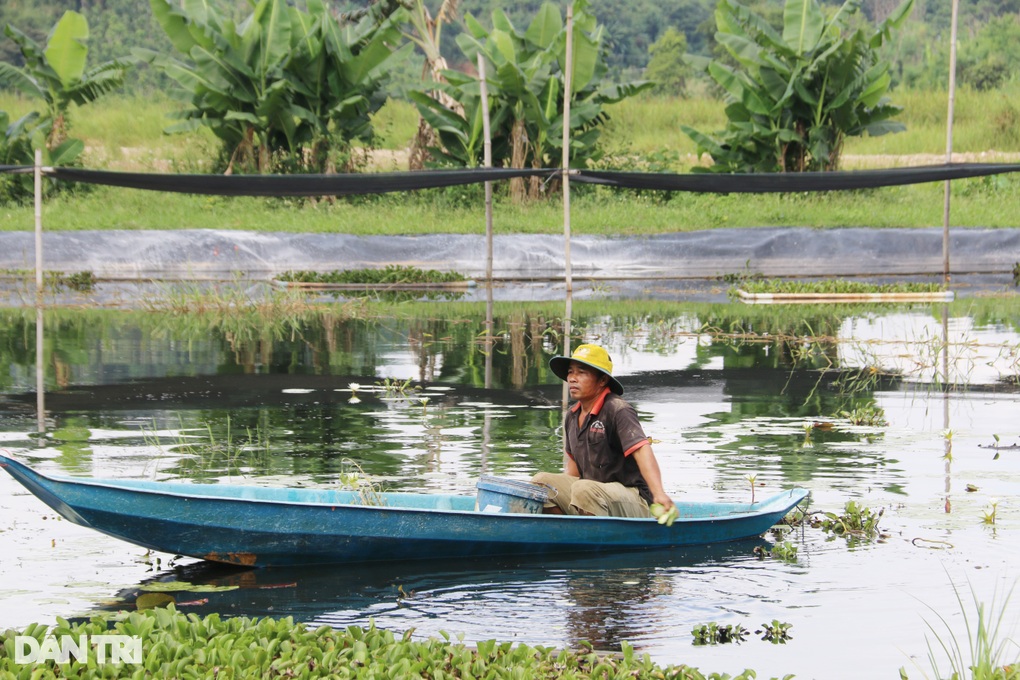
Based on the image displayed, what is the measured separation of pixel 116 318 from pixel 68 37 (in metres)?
8.09

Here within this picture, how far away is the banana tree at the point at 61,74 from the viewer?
23281mm

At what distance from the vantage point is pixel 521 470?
853cm

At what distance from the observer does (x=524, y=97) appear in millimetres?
23281

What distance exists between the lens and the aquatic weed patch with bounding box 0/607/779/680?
4.58 metres

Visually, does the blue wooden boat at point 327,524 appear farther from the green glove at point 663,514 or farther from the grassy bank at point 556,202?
the grassy bank at point 556,202

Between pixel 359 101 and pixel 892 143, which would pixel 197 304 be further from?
pixel 892 143

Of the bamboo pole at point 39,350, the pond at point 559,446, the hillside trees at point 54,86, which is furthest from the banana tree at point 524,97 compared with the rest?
the bamboo pole at point 39,350

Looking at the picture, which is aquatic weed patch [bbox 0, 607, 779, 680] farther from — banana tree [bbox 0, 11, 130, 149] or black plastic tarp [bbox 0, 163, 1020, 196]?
banana tree [bbox 0, 11, 130, 149]

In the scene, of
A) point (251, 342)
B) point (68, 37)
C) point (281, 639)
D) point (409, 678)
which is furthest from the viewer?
point (68, 37)

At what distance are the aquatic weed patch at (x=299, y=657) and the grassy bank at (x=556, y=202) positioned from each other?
59.1ft

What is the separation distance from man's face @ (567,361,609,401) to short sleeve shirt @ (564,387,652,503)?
69mm

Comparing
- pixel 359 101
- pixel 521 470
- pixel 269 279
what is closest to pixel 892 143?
pixel 359 101

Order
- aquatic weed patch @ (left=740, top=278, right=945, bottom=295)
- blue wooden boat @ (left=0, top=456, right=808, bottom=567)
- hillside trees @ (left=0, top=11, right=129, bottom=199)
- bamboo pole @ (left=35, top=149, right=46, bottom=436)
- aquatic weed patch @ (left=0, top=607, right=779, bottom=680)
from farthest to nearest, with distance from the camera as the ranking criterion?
hillside trees @ (left=0, top=11, right=129, bottom=199), aquatic weed patch @ (left=740, top=278, right=945, bottom=295), bamboo pole @ (left=35, top=149, right=46, bottom=436), blue wooden boat @ (left=0, top=456, right=808, bottom=567), aquatic weed patch @ (left=0, top=607, right=779, bottom=680)

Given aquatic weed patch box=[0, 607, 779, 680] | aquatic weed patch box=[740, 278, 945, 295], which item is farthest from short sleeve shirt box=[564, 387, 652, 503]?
aquatic weed patch box=[740, 278, 945, 295]
